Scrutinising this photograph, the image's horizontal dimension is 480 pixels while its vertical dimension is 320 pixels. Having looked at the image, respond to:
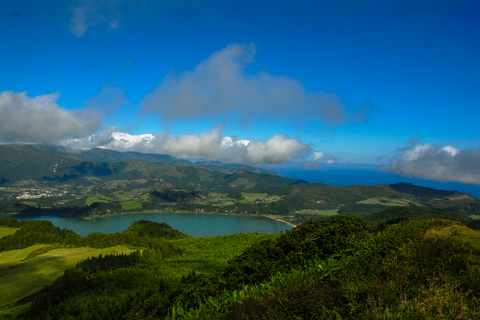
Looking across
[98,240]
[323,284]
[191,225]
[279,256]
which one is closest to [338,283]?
[323,284]

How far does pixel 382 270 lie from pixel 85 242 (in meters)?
59.1

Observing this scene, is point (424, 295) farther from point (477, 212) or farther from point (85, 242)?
point (477, 212)

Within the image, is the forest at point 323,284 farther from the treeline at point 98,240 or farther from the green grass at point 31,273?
the treeline at point 98,240

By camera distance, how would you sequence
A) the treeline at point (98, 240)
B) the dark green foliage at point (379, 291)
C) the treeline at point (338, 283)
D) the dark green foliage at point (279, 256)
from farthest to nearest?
the treeline at point (98, 240)
the dark green foliage at point (279, 256)
the treeline at point (338, 283)
the dark green foliage at point (379, 291)

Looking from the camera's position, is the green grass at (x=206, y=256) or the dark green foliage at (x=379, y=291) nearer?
the dark green foliage at (x=379, y=291)

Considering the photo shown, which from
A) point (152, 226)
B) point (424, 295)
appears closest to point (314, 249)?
point (424, 295)

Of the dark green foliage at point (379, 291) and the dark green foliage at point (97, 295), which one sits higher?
the dark green foliage at point (379, 291)

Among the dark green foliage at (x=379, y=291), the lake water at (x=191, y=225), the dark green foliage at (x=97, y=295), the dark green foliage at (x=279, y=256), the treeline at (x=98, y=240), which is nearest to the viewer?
the dark green foliage at (x=379, y=291)

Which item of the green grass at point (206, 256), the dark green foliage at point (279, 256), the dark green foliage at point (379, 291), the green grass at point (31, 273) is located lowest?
the green grass at point (31, 273)

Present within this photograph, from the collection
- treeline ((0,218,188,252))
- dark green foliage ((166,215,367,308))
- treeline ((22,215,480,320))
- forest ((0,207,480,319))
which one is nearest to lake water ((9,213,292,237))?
treeline ((0,218,188,252))

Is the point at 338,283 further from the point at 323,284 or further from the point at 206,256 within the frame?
the point at 206,256

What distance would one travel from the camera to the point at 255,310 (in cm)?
512

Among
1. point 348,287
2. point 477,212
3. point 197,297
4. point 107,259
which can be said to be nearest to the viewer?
point 348,287

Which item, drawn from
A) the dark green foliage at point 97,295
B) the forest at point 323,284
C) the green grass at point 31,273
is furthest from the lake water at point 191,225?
the forest at point 323,284
